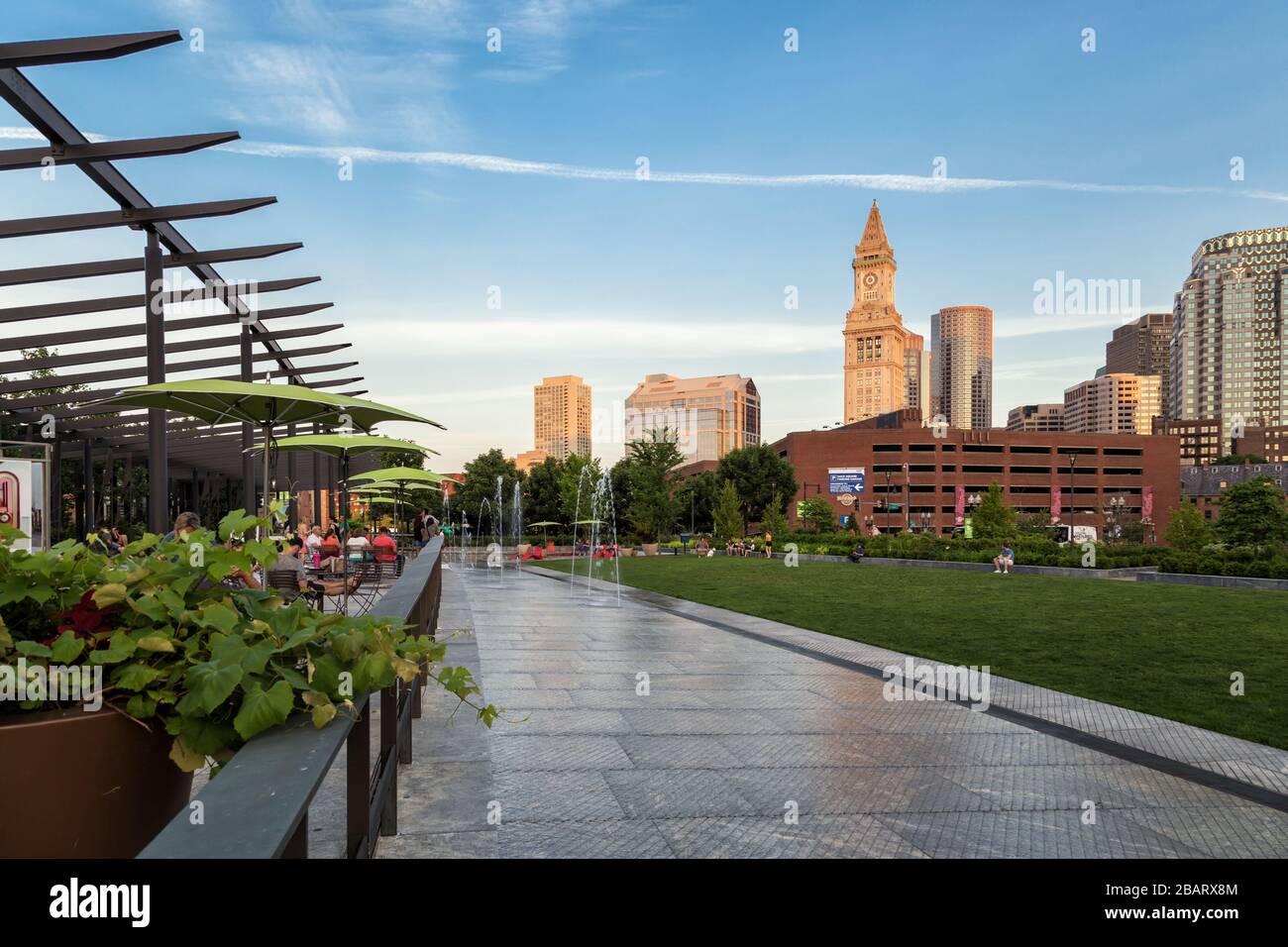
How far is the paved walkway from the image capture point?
460 centimetres

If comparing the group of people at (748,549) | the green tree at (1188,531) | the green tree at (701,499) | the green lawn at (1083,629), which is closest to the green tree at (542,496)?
the green tree at (701,499)

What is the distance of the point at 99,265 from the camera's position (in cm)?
1678

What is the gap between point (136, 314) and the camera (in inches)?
902

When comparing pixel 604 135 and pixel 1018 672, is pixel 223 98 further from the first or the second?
pixel 1018 672

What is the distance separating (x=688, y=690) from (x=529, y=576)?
73.9 feet

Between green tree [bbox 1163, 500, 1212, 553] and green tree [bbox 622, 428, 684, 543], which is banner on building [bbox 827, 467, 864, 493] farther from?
green tree [bbox 1163, 500, 1212, 553]

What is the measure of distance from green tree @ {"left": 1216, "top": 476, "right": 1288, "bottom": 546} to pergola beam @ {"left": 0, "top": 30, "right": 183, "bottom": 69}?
37329 mm

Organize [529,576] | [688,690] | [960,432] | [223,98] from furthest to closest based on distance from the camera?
[960,432]
[529,576]
[223,98]
[688,690]

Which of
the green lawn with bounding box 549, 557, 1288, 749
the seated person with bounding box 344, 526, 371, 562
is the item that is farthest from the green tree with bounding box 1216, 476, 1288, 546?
the seated person with bounding box 344, 526, 371, 562

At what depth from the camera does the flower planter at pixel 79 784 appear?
1816 millimetres
